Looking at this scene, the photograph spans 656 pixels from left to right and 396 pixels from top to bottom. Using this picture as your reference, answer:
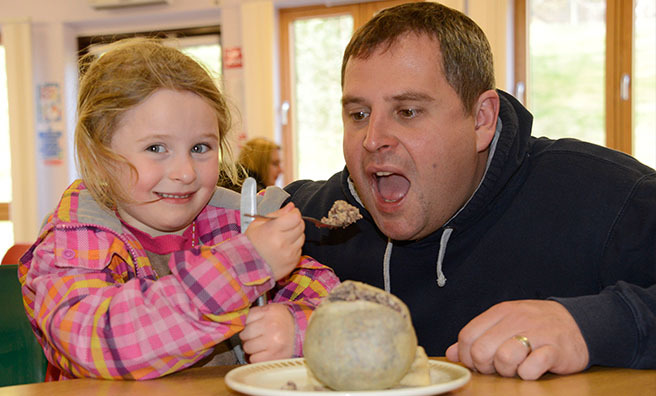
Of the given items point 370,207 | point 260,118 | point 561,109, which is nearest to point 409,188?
point 370,207

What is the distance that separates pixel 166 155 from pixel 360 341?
0.77m

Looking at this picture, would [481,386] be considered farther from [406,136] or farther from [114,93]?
[114,93]

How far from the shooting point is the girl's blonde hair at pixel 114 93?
4.70ft

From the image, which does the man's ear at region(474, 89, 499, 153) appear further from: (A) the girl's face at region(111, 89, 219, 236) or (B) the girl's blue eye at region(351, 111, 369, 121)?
(A) the girl's face at region(111, 89, 219, 236)

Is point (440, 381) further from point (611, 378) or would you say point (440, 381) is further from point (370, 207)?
point (370, 207)

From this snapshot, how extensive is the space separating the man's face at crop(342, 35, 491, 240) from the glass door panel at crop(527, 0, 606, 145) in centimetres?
512

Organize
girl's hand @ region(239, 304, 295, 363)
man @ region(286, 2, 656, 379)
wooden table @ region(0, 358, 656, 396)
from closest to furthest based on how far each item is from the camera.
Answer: wooden table @ region(0, 358, 656, 396)
girl's hand @ region(239, 304, 295, 363)
man @ region(286, 2, 656, 379)

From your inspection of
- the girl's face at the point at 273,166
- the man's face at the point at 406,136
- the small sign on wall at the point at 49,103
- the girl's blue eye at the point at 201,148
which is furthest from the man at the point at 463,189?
the small sign on wall at the point at 49,103

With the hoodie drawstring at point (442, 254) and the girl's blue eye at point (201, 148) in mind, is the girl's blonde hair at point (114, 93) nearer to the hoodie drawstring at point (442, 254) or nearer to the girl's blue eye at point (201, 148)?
the girl's blue eye at point (201, 148)

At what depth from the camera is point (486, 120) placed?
1783 mm

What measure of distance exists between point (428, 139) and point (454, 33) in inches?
11.2

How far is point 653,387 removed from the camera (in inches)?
38.6

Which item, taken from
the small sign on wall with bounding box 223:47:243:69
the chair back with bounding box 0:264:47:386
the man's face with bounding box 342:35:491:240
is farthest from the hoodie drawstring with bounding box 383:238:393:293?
the small sign on wall with bounding box 223:47:243:69

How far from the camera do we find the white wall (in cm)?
757
